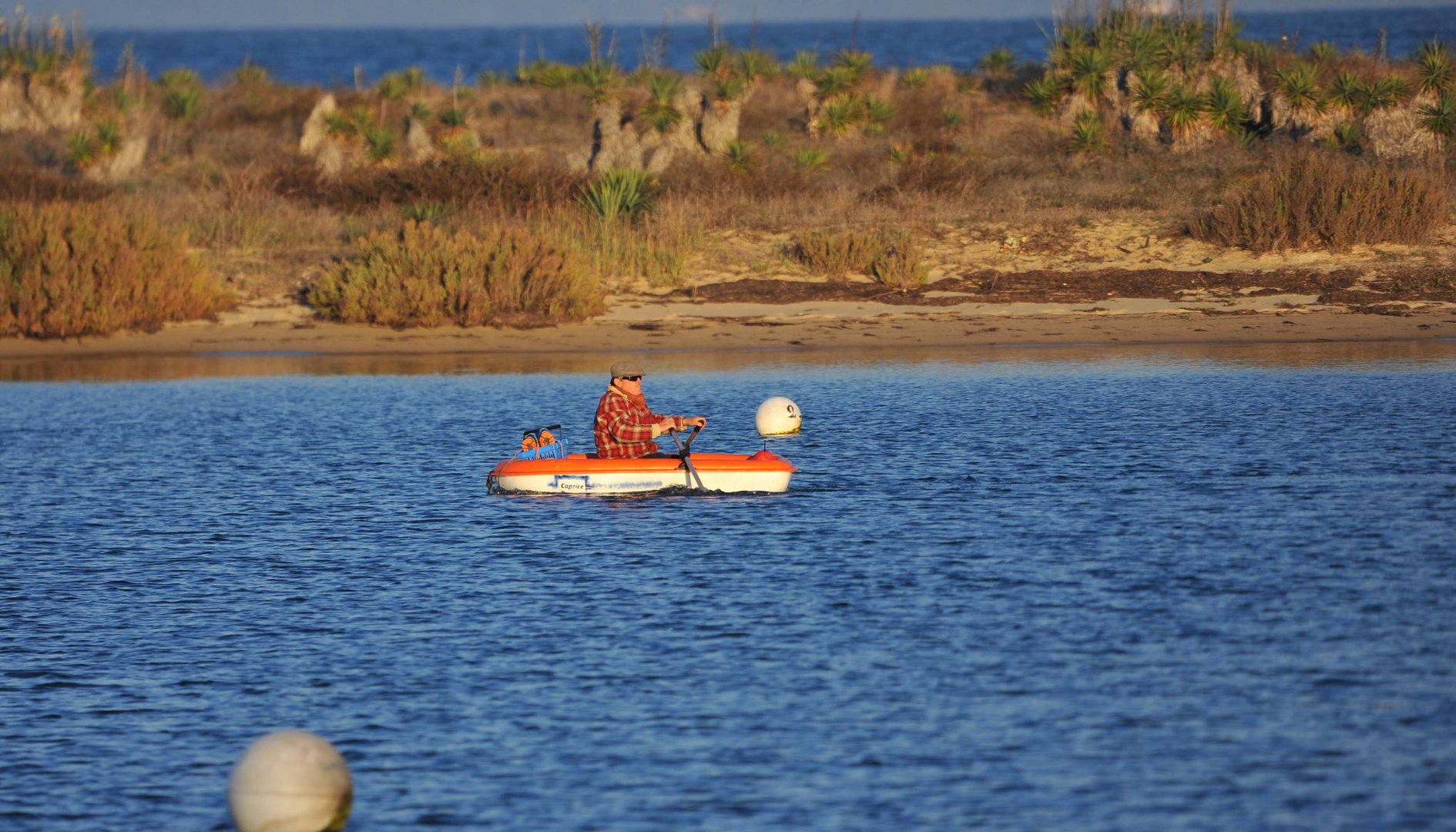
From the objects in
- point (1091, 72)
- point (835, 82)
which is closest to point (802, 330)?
point (1091, 72)

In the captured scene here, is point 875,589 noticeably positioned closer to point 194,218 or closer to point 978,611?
point 978,611

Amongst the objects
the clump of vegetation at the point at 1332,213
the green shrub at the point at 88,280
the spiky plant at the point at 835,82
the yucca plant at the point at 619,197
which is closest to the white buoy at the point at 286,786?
the green shrub at the point at 88,280

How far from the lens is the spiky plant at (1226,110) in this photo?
→ 33438mm

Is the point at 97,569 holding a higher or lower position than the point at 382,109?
lower

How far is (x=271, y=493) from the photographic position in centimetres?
1508

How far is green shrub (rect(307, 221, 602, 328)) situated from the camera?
2528 centimetres

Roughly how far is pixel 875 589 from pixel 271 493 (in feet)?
20.3

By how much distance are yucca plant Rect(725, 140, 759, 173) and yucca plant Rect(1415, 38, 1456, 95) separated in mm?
12208

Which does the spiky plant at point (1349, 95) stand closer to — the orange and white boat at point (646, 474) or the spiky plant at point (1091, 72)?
the spiky plant at point (1091, 72)

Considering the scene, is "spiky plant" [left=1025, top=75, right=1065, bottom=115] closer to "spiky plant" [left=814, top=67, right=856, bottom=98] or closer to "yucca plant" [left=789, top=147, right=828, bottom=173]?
"spiky plant" [left=814, top=67, right=856, bottom=98]

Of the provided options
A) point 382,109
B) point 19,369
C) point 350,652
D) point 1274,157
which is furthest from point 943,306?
point 382,109

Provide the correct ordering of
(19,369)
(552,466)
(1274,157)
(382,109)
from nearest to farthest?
(552,466) < (19,369) < (1274,157) < (382,109)

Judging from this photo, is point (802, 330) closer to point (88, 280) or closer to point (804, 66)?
point (88, 280)

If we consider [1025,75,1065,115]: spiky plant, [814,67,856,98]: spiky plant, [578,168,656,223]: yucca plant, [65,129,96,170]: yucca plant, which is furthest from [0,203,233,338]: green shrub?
[1025,75,1065,115]: spiky plant
